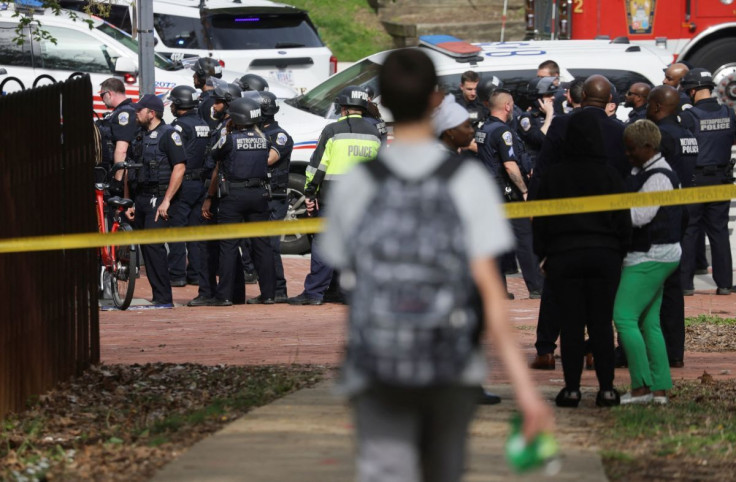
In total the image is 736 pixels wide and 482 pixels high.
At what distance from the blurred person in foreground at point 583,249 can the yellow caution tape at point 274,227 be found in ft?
0.19

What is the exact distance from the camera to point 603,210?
695 cm

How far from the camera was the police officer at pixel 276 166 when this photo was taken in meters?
13.1

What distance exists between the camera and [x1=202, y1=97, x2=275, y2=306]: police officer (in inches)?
487

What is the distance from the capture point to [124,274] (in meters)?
12.6

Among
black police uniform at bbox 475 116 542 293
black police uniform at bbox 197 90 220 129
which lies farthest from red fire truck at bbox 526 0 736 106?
black police uniform at bbox 475 116 542 293

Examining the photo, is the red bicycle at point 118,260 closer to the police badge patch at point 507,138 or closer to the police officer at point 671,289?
the police badge patch at point 507,138

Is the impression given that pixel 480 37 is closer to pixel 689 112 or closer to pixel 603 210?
pixel 689 112

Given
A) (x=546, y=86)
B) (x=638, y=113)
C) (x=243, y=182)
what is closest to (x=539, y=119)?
(x=546, y=86)

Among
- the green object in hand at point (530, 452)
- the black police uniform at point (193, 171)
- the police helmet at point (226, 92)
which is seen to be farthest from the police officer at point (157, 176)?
the green object in hand at point (530, 452)

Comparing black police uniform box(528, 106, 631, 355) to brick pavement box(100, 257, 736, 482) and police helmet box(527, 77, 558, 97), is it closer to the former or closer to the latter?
brick pavement box(100, 257, 736, 482)

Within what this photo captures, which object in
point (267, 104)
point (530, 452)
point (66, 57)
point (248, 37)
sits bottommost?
point (530, 452)

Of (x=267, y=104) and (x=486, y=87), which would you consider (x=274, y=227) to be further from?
(x=486, y=87)

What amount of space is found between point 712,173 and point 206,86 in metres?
5.49

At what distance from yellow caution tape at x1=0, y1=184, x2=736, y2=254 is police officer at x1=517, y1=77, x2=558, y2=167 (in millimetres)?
6218
